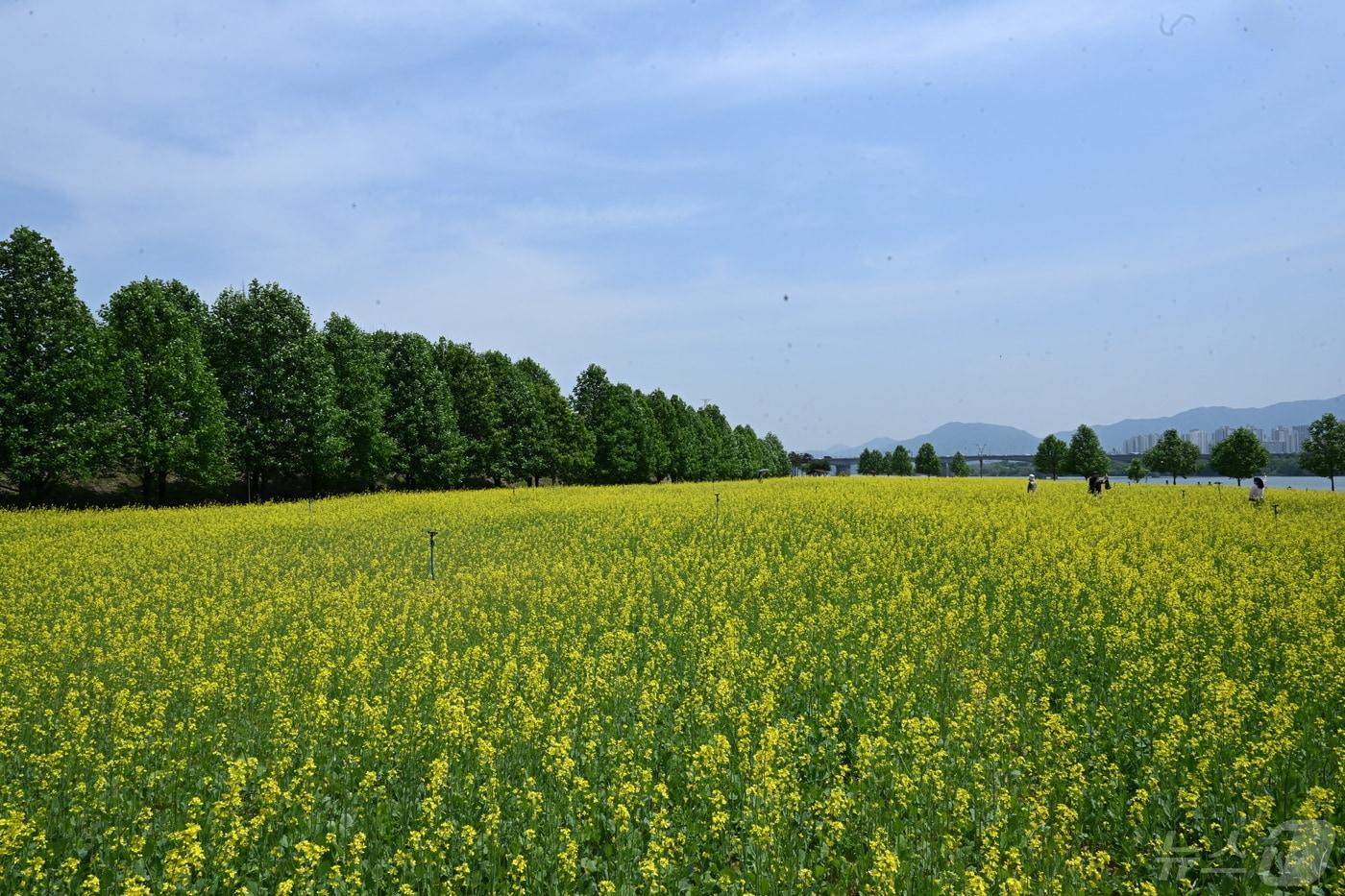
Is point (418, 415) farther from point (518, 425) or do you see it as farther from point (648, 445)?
point (648, 445)

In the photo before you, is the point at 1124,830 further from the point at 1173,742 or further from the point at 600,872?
the point at 600,872

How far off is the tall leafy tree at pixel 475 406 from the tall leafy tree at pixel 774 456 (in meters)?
73.7

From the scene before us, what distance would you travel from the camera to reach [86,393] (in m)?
32.4

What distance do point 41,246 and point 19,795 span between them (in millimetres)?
36634

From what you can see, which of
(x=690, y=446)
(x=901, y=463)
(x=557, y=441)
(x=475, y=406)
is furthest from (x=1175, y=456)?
(x=475, y=406)

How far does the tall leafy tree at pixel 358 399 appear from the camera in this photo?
148 ft

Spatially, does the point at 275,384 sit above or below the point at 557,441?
above

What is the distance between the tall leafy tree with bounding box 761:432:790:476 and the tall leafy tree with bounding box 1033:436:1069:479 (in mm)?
43811

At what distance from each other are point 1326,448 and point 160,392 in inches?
4029

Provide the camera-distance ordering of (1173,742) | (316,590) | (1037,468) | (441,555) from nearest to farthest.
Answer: (1173,742)
(316,590)
(441,555)
(1037,468)

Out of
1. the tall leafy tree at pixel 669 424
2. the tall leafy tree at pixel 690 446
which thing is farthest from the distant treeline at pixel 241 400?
the tall leafy tree at pixel 690 446

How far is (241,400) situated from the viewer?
136 feet

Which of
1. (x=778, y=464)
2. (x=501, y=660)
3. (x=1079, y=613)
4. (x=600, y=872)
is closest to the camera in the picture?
(x=600, y=872)

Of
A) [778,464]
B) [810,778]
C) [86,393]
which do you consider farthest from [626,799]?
[778,464]
